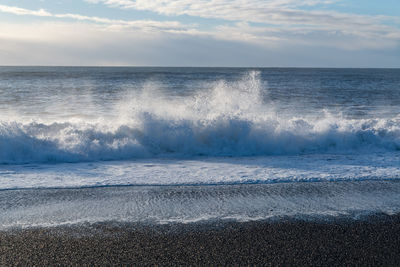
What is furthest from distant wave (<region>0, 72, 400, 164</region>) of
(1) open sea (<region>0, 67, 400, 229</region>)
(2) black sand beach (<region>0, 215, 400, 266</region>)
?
(2) black sand beach (<region>0, 215, 400, 266</region>)

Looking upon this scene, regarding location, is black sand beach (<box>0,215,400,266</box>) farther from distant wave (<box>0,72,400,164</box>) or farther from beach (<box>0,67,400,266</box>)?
distant wave (<box>0,72,400,164</box>)

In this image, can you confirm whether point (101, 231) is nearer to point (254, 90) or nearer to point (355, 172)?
point (355, 172)

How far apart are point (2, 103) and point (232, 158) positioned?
1495 cm

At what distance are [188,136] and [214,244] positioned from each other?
556 cm

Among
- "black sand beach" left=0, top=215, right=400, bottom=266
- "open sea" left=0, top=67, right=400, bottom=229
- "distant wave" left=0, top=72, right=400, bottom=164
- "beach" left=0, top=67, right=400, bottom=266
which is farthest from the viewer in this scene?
"distant wave" left=0, top=72, right=400, bottom=164

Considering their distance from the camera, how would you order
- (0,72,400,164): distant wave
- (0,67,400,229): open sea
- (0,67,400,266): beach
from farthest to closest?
(0,72,400,164): distant wave < (0,67,400,229): open sea < (0,67,400,266): beach

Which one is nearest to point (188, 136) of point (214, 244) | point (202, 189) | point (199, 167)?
point (199, 167)

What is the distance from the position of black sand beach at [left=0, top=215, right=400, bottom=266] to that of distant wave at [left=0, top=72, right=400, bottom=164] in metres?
4.27

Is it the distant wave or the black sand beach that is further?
the distant wave

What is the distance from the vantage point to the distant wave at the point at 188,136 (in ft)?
27.8

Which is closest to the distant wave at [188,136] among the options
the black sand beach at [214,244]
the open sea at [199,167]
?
the open sea at [199,167]

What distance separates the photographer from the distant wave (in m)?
8.48

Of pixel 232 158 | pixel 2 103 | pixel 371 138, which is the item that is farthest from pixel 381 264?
pixel 2 103

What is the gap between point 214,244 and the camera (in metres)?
3.99
